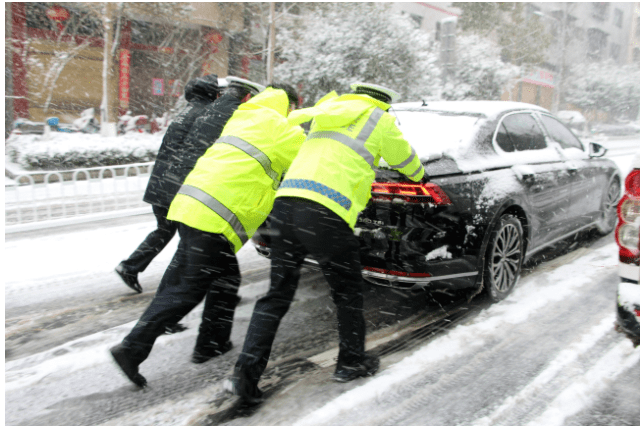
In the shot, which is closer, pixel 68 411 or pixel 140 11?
pixel 68 411

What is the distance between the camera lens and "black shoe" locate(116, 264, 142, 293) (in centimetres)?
424

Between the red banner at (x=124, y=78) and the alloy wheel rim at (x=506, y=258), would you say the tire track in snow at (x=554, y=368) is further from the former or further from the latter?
the red banner at (x=124, y=78)

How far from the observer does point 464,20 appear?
2486 cm

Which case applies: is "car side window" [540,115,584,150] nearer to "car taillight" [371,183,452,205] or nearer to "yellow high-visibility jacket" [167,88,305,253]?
"car taillight" [371,183,452,205]

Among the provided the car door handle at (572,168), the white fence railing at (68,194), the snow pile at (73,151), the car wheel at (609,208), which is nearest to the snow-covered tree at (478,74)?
the snow pile at (73,151)

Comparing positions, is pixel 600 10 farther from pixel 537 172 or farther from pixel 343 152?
pixel 343 152

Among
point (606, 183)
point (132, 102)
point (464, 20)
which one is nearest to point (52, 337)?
point (606, 183)

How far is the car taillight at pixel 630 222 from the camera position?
8.88 feet

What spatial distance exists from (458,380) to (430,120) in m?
2.12

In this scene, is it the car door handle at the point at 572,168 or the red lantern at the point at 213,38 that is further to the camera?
the red lantern at the point at 213,38

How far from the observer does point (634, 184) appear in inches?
108

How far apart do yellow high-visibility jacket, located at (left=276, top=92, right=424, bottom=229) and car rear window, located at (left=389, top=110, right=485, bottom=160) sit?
2.25 feet

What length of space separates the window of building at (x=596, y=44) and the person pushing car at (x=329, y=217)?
37466 mm
